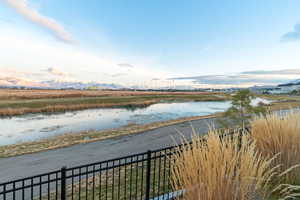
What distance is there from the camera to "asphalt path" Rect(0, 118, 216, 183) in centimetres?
572

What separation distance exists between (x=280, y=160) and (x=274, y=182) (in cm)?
38

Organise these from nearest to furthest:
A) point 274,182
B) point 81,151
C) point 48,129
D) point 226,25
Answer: point 274,182 < point 81,151 < point 48,129 < point 226,25

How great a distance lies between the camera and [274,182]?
2953mm

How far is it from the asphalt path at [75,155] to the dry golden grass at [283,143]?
4.57 ft

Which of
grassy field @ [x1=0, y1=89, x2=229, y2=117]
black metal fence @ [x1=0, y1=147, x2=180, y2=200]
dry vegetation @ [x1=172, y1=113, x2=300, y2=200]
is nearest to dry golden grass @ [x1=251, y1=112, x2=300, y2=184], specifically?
dry vegetation @ [x1=172, y1=113, x2=300, y2=200]

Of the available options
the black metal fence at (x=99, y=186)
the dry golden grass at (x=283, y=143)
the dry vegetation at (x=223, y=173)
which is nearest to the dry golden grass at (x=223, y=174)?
the dry vegetation at (x=223, y=173)

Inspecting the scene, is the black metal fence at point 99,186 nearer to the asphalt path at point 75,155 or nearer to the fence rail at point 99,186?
the fence rail at point 99,186

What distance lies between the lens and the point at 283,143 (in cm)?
313

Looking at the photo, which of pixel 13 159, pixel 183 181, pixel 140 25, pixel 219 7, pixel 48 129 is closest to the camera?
pixel 183 181

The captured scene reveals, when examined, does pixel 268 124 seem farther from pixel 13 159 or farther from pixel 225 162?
pixel 13 159

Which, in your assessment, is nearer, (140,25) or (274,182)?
(274,182)

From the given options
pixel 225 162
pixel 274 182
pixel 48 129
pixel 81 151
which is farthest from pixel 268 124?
pixel 48 129

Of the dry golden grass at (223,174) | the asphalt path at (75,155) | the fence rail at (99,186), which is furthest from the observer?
the asphalt path at (75,155)

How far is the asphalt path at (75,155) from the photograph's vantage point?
18.8 ft
